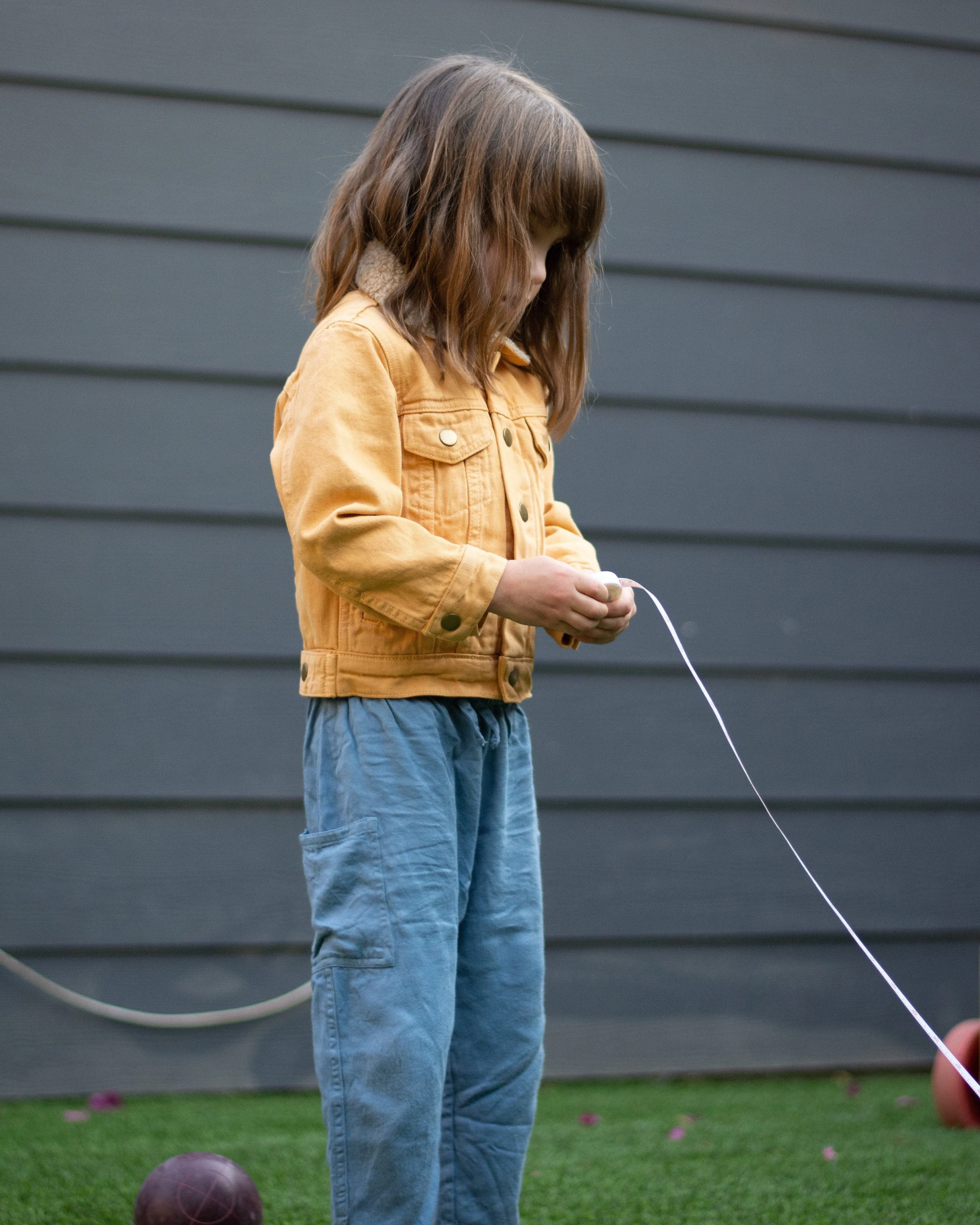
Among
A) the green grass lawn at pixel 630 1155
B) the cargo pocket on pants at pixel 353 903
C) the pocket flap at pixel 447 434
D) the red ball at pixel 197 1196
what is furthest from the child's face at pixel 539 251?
the green grass lawn at pixel 630 1155

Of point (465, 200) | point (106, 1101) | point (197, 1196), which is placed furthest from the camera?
point (106, 1101)

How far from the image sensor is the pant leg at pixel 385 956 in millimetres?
1283

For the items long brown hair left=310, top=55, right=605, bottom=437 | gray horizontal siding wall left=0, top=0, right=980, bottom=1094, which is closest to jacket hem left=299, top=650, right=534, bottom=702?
long brown hair left=310, top=55, right=605, bottom=437

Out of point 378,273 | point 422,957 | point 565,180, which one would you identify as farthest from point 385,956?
point 565,180

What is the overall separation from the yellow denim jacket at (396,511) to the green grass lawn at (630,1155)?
96 cm

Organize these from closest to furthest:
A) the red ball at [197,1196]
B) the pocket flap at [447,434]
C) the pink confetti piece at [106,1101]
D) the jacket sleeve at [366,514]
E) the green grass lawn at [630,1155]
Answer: the jacket sleeve at [366,514], the pocket flap at [447,434], the red ball at [197,1196], the green grass lawn at [630,1155], the pink confetti piece at [106,1101]

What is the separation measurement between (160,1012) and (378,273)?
1.60 metres

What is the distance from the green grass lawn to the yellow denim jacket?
96 centimetres

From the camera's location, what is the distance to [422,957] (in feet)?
4.28

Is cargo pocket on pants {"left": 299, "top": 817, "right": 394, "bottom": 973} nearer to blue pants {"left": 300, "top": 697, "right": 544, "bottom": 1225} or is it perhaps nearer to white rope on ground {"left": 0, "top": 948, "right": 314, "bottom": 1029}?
blue pants {"left": 300, "top": 697, "right": 544, "bottom": 1225}

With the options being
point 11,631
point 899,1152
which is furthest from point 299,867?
point 899,1152

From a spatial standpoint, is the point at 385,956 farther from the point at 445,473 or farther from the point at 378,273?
the point at 378,273

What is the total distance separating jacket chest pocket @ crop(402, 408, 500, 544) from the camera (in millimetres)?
1378

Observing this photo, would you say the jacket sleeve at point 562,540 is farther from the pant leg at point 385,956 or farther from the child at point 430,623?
the pant leg at point 385,956
